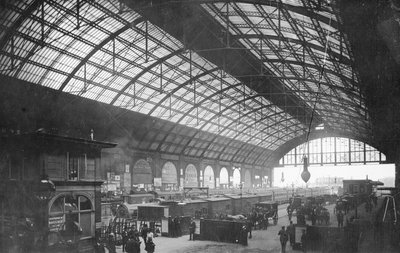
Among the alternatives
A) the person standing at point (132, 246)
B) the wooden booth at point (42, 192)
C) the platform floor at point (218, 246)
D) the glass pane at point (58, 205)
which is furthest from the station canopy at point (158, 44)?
the person standing at point (132, 246)

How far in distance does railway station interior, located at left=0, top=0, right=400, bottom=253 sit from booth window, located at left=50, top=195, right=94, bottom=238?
0.05 metres

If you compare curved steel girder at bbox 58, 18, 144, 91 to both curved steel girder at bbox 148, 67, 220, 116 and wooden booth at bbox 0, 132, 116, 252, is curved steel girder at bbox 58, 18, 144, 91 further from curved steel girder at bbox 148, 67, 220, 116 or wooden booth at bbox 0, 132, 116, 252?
wooden booth at bbox 0, 132, 116, 252

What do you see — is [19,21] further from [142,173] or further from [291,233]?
[142,173]

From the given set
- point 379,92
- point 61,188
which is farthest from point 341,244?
point 61,188

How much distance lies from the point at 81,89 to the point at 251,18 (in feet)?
49.2

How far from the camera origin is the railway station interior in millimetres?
11367

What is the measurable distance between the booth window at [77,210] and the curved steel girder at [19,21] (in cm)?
1284

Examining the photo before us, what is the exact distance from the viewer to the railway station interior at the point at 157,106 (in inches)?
448

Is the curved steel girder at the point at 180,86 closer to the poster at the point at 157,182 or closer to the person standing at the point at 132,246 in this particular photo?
the poster at the point at 157,182

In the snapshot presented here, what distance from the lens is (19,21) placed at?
21.5m

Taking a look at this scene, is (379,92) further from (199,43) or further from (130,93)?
(130,93)

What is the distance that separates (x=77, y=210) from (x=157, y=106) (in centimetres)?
2591

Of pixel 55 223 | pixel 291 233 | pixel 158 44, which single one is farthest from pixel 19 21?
pixel 291 233

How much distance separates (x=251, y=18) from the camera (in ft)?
78.0
